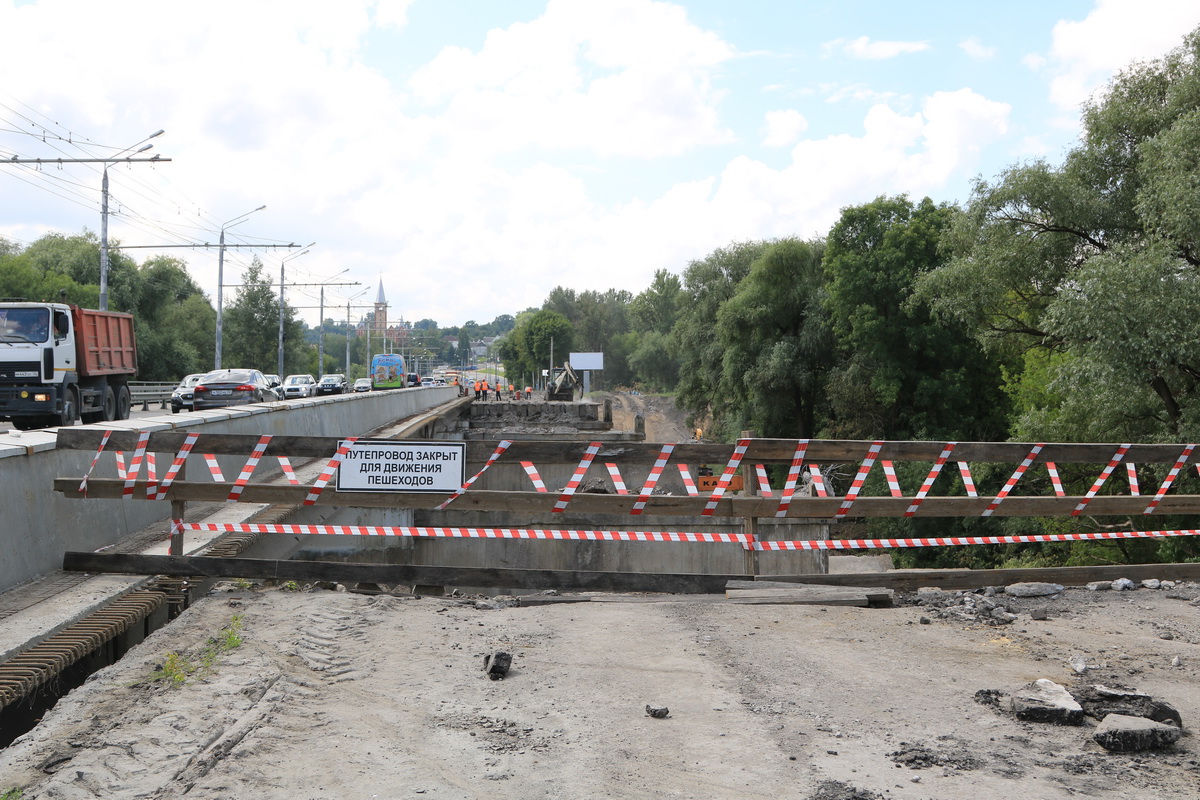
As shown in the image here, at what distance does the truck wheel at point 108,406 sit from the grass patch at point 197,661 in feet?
66.3

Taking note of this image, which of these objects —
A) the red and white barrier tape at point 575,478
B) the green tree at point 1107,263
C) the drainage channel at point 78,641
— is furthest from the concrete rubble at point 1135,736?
the green tree at point 1107,263

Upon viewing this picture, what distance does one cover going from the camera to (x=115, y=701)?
521cm

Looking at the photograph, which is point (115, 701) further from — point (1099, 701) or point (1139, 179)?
point (1139, 179)

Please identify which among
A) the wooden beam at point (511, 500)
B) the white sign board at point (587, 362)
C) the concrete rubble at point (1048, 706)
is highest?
the white sign board at point (587, 362)

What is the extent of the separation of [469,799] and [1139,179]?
22.6 m

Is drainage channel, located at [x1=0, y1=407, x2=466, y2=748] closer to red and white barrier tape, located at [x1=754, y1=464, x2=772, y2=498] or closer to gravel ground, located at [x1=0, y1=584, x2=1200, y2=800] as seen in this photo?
gravel ground, located at [x1=0, y1=584, x2=1200, y2=800]

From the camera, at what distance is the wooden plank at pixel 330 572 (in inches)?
313

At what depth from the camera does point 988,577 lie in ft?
29.1

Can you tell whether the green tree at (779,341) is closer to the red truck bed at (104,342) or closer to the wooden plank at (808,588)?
the red truck bed at (104,342)

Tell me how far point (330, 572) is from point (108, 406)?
20.2 m

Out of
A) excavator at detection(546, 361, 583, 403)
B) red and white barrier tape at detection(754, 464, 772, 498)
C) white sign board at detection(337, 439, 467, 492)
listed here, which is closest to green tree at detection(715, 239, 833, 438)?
excavator at detection(546, 361, 583, 403)

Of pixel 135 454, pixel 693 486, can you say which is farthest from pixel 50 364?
pixel 693 486

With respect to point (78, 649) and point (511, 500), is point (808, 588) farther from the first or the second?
point (78, 649)

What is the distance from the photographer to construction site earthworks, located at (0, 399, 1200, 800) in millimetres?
4246
